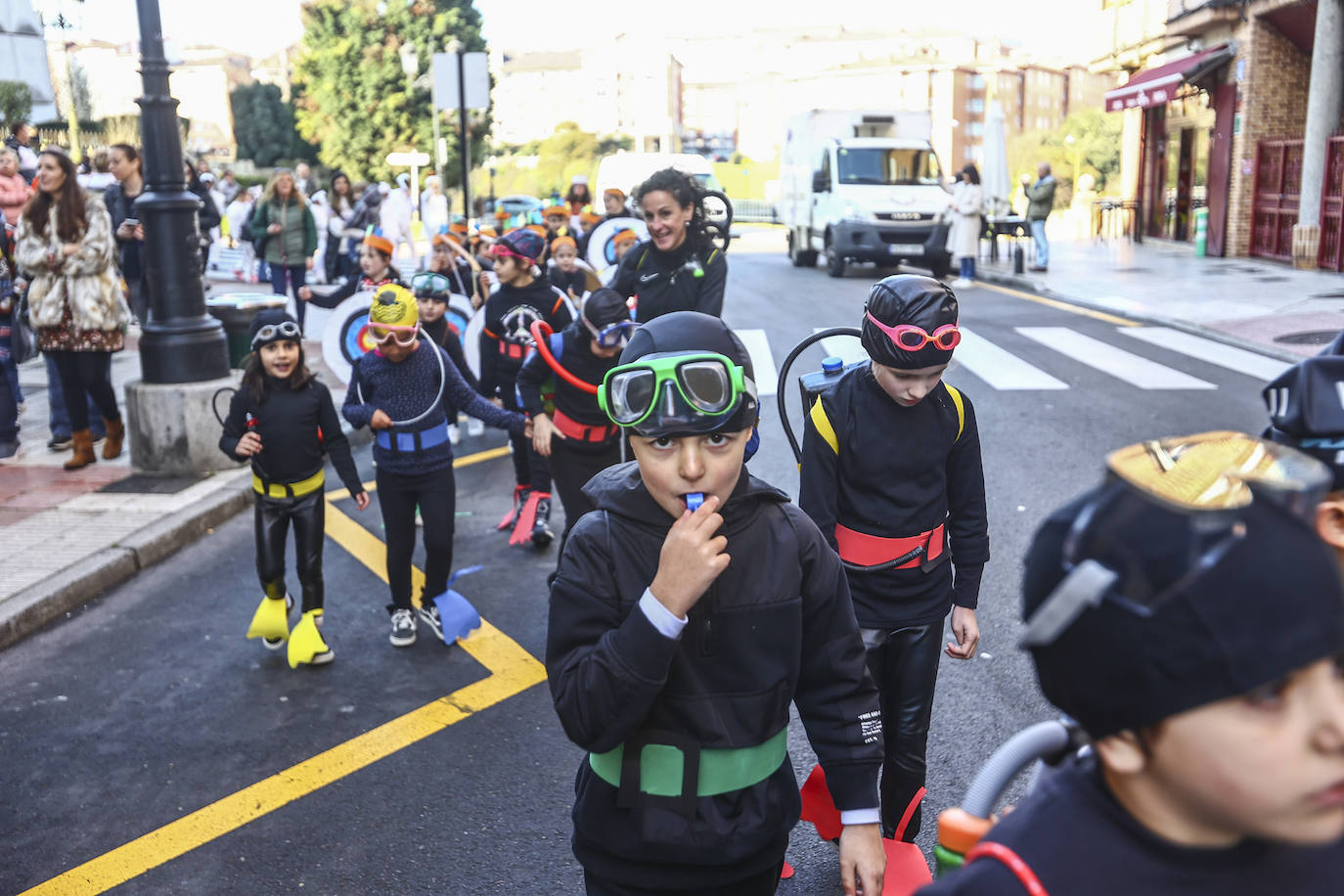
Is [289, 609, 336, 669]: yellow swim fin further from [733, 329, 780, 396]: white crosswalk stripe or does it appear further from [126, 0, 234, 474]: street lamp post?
[733, 329, 780, 396]: white crosswalk stripe

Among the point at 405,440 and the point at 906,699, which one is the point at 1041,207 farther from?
the point at 906,699

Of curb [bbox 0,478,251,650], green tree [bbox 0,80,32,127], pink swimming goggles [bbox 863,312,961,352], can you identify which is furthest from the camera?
green tree [bbox 0,80,32,127]

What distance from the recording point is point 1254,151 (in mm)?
22453

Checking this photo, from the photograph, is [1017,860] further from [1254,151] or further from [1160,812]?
[1254,151]

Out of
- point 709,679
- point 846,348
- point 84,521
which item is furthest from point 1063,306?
point 709,679

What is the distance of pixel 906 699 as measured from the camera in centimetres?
Result: 348

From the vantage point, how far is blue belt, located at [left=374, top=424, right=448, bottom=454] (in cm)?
546

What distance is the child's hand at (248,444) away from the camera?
5184 millimetres

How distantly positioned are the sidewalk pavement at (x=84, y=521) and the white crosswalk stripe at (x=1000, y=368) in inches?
267

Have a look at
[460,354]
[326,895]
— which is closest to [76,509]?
[460,354]

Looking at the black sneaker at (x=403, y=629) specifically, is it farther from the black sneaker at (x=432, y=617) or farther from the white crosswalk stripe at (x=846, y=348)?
the white crosswalk stripe at (x=846, y=348)

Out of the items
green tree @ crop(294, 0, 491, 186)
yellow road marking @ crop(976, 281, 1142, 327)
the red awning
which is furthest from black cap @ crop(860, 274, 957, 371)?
green tree @ crop(294, 0, 491, 186)

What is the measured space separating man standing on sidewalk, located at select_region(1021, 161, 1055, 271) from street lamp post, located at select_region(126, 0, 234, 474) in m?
15.8

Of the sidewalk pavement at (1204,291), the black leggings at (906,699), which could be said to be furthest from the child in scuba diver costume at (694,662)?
the sidewalk pavement at (1204,291)
